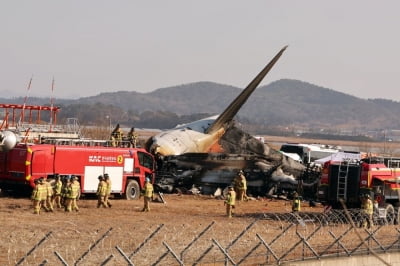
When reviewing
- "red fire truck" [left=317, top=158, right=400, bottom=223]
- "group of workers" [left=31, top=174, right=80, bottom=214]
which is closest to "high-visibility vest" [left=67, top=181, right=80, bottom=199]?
"group of workers" [left=31, top=174, right=80, bottom=214]

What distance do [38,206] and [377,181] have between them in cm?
1438

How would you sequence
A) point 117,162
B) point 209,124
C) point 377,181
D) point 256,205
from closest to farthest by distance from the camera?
point 377,181, point 117,162, point 256,205, point 209,124

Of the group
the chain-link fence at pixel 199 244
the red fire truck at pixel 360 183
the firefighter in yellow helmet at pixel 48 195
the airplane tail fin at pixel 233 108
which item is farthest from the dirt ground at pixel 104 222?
the airplane tail fin at pixel 233 108

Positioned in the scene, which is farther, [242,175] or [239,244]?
[242,175]

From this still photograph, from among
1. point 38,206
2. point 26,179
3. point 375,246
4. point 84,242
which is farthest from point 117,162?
point 375,246

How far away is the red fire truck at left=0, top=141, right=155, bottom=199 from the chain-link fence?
9.58m

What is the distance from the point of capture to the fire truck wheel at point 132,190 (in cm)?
4334

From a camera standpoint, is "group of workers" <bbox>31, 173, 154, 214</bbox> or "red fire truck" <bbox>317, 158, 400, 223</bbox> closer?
"group of workers" <bbox>31, 173, 154, 214</bbox>

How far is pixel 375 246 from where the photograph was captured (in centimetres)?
2397

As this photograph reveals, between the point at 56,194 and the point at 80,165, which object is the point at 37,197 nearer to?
the point at 56,194

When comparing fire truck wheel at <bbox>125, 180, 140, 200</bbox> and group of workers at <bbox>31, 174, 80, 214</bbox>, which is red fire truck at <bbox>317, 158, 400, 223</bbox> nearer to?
fire truck wheel at <bbox>125, 180, 140, 200</bbox>

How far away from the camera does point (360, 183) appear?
36469 mm

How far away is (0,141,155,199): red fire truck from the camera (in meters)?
38.6

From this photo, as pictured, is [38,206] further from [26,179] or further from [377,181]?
[377,181]
